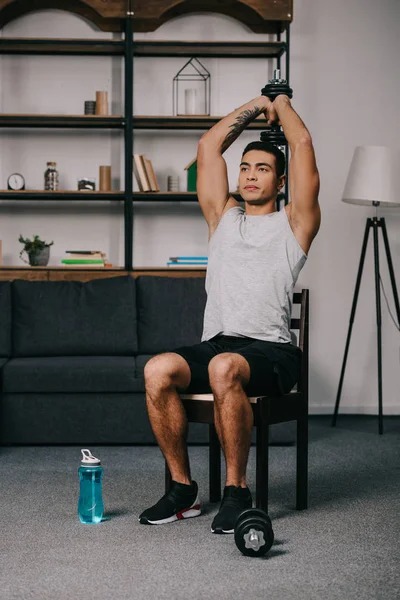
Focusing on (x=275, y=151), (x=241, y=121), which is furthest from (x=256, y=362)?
(x=241, y=121)

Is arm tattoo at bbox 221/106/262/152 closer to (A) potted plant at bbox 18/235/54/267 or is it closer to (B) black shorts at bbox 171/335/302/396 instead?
(B) black shorts at bbox 171/335/302/396

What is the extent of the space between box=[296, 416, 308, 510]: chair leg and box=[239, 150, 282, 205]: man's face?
2.49 feet

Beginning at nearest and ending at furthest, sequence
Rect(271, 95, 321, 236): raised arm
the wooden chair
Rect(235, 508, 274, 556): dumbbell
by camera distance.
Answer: Rect(235, 508, 274, 556): dumbbell
the wooden chair
Rect(271, 95, 321, 236): raised arm

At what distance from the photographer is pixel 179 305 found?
14.4ft

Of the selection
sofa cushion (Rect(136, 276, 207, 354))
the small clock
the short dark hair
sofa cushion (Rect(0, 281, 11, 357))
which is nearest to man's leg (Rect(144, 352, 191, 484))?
the short dark hair

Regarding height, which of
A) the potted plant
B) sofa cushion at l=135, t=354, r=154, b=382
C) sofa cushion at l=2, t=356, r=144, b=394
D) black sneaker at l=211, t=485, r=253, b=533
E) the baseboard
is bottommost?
the baseboard

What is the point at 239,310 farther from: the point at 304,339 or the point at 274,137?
the point at 274,137

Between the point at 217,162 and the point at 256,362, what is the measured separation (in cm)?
75

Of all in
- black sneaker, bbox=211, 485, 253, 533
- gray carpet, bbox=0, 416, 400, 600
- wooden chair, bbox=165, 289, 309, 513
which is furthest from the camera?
wooden chair, bbox=165, 289, 309, 513

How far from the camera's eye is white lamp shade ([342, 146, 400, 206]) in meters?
4.41

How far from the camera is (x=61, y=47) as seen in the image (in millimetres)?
4895

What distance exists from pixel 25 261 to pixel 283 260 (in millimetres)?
2475

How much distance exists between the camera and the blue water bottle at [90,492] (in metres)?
2.60

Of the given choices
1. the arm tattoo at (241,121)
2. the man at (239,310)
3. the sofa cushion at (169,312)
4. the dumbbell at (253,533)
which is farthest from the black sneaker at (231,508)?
the sofa cushion at (169,312)
